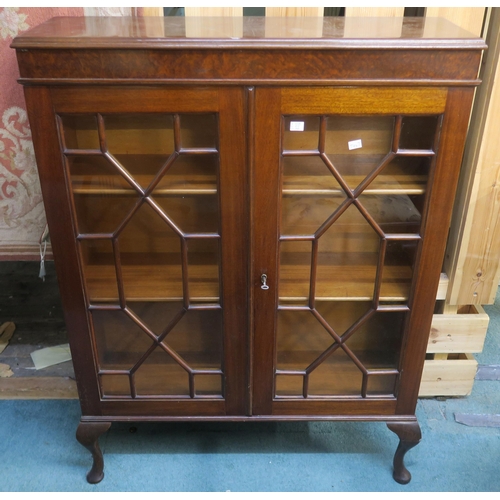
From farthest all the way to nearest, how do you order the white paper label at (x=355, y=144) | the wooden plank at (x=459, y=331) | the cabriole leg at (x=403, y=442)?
the wooden plank at (x=459, y=331), the cabriole leg at (x=403, y=442), the white paper label at (x=355, y=144)

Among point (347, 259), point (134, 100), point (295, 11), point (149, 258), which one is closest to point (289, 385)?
point (347, 259)

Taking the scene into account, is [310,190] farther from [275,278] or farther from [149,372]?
[149,372]

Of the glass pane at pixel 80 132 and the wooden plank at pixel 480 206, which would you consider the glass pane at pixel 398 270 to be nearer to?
the wooden plank at pixel 480 206

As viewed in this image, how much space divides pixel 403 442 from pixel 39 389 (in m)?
0.96

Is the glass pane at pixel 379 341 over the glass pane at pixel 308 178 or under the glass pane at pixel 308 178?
under

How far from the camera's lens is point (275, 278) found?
1.05 meters

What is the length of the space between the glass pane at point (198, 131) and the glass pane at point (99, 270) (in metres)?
0.26

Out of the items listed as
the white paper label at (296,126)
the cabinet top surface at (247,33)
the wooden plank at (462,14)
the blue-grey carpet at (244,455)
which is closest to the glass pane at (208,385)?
the blue-grey carpet at (244,455)

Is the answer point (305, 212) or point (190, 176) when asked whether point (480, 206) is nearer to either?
point (305, 212)

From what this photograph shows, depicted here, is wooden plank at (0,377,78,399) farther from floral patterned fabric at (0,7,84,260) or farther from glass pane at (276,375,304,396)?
glass pane at (276,375,304,396)

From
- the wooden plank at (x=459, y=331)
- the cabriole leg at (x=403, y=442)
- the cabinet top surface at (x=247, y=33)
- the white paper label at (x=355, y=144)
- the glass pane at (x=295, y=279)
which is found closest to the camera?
the cabinet top surface at (x=247, y=33)

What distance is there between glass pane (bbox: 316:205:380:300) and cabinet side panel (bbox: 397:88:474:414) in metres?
0.10

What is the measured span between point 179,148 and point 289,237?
264mm

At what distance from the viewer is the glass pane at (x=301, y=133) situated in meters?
0.93
